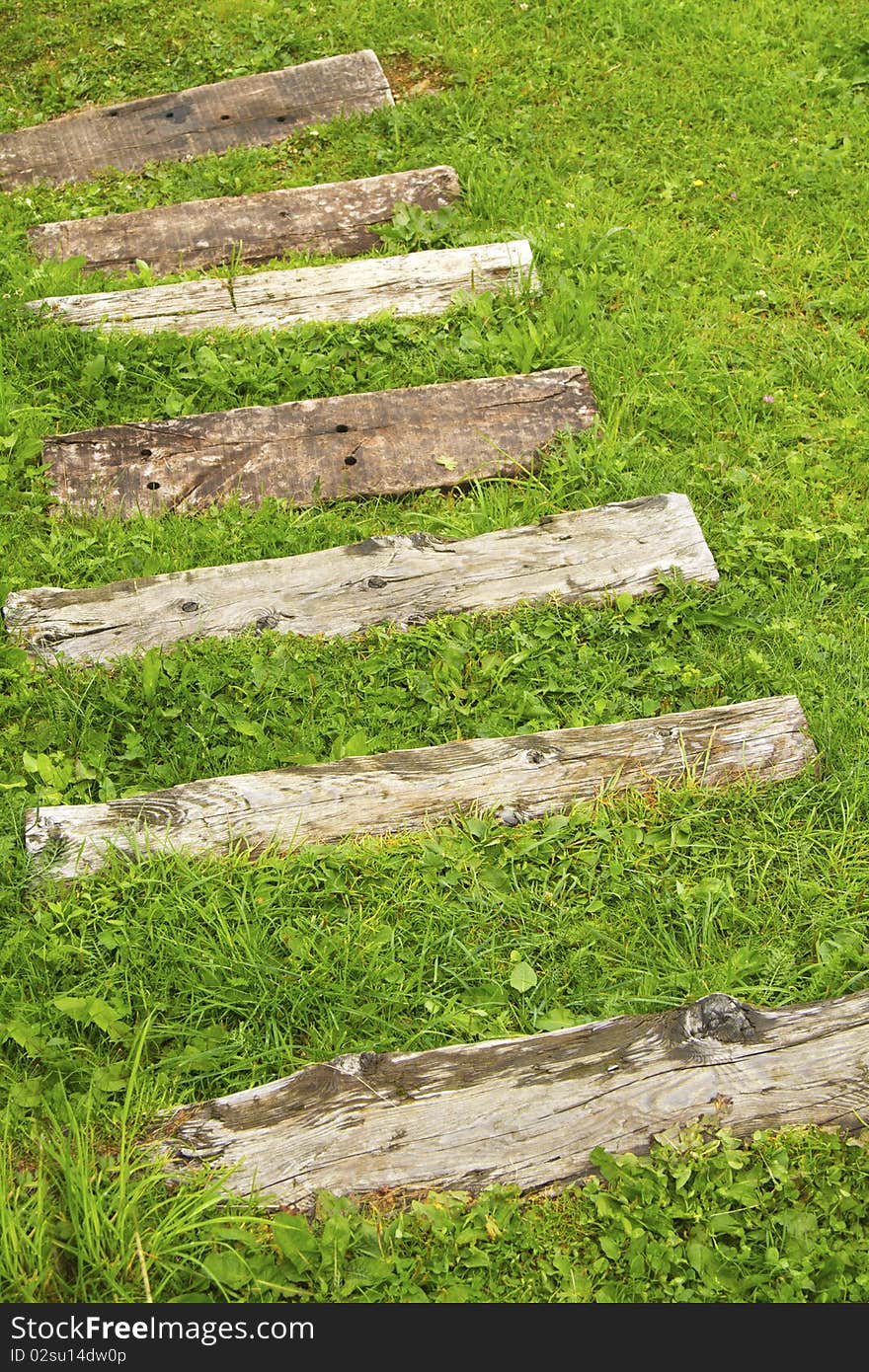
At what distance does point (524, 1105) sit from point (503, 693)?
156cm

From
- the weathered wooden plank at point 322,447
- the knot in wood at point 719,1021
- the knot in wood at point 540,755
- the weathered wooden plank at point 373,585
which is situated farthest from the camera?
the weathered wooden plank at point 322,447

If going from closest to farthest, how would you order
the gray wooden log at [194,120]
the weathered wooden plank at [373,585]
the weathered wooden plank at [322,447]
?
the weathered wooden plank at [373,585] → the weathered wooden plank at [322,447] → the gray wooden log at [194,120]

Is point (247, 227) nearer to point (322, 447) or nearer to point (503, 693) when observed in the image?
point (322, 447)

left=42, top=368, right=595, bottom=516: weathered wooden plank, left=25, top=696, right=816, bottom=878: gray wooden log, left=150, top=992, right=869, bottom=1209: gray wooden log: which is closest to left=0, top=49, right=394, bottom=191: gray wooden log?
left=42, top=368, right=595, bottom=516: weathered wooden plank

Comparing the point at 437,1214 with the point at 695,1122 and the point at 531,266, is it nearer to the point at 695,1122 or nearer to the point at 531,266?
the point at 695,1122

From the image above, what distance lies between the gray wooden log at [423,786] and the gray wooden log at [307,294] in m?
2.69

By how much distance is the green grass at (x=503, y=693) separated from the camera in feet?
8.79

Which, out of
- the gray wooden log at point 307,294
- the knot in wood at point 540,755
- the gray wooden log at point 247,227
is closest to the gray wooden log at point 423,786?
→ the knot in wood at point 540,755

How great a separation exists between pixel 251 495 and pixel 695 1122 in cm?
300

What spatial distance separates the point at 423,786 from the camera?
357 centimetres

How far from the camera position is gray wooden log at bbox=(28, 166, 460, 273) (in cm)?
573

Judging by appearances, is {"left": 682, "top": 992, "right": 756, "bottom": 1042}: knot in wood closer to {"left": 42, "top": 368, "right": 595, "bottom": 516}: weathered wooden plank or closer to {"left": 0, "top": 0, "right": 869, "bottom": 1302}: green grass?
{"left": 0, "top": 0, "right": 869, "bottom": 1302}: green grass

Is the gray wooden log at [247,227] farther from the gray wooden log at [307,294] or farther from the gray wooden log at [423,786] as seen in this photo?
the gray wooden log at [423,786]

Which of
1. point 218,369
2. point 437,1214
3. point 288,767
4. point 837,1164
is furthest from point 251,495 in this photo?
point 837,1164
